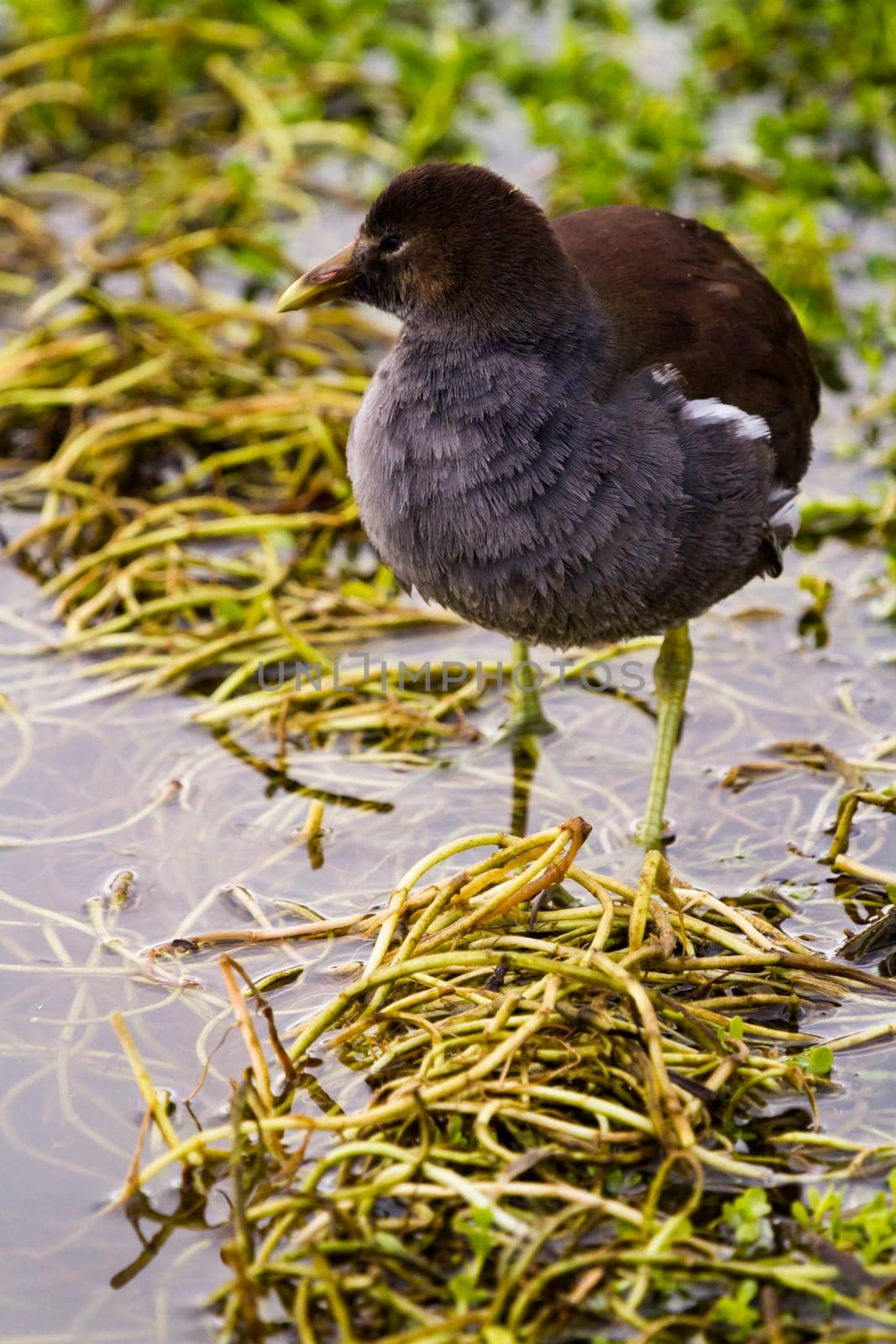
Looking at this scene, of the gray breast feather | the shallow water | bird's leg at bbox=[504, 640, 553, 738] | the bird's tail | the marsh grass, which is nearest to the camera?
the marsh grass

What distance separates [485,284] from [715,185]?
11.5ft

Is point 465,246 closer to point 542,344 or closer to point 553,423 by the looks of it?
point 542,344

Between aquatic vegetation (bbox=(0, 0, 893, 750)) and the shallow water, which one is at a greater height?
aquatic vegetation (bbox=(0, 0, 893, 750))

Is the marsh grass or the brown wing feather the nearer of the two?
the marsh grass

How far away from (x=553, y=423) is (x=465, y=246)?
1.64 feet

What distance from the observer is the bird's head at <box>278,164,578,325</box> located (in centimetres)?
372

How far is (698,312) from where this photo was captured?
12.8 feet

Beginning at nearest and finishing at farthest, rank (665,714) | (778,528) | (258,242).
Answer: (778,528) < (665,714) < (258,242)

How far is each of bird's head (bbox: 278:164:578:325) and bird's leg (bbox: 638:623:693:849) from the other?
0.97 m

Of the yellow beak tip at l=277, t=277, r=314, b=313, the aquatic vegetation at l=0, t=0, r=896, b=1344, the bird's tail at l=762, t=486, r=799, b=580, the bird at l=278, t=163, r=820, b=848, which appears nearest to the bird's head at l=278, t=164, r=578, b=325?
the bird at l=278, t=163, r=820, b=848

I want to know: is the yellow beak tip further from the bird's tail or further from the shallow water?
the bird's tail

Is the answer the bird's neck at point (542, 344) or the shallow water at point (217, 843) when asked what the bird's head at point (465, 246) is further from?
the shallow water at point (217, 843)

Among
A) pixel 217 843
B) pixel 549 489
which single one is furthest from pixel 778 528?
pixel 217 843

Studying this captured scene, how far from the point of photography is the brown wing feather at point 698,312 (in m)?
3.81
